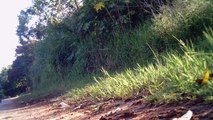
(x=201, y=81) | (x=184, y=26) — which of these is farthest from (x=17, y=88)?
(x=201, y=81)

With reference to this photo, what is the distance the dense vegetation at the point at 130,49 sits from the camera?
446 cm

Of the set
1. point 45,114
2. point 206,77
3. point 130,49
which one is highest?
point 206,77

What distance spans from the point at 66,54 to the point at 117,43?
5642mm

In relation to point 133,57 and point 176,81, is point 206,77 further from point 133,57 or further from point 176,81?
point 133,57

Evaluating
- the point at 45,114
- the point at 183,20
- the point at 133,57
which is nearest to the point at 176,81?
the point at 183,20

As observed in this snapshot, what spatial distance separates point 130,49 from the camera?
10641 millimetres

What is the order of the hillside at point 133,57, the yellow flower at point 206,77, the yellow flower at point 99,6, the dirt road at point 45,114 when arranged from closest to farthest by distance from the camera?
the yellow flower at point 206,77 → the hillside at point 133,57 → the dirt road at point 45,114 → the yellow flower at point 99,6

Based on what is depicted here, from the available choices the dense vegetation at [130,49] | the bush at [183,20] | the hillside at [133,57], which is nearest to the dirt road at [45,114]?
the hillside at [133,57]

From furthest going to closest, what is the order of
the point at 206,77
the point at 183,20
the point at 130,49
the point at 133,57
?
the point at 130,49
the point at 133,57
the point at 183,20
the point at 206,77

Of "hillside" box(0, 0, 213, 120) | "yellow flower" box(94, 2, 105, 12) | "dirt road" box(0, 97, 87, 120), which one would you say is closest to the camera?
"hillside" box(0, 0, 213, 120)

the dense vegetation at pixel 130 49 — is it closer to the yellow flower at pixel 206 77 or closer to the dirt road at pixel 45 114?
the yellow flower at pixel 206 77

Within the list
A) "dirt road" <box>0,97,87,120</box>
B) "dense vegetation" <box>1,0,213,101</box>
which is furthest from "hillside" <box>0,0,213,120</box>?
"dirt road" <box>0,97,87,120</box>

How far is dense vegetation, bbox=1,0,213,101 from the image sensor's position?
446cm

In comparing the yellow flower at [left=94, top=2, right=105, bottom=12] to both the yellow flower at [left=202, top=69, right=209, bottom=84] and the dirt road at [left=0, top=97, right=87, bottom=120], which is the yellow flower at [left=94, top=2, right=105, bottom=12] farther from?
the yellow flower at [left=202, top=69, right=209, bottom=84]
